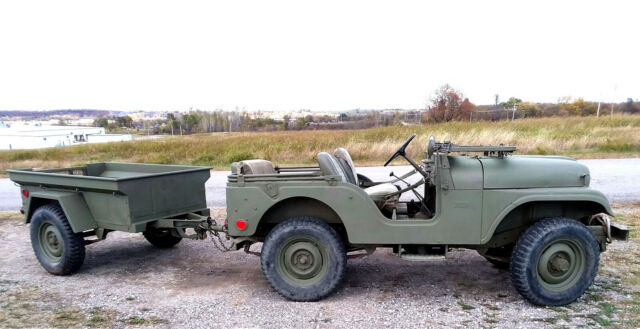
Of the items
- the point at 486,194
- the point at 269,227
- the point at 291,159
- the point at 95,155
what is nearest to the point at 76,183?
the point at 269,227

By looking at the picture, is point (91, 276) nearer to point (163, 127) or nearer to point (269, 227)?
point (269, 227)

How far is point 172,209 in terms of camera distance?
5.19 meters

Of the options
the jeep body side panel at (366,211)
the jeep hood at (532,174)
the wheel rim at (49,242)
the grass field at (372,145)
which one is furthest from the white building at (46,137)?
the jeep hood at (532,174)

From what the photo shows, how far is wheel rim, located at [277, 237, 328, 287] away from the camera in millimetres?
4227

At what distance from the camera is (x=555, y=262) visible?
3.98 metres

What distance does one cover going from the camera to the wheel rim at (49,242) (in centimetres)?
518

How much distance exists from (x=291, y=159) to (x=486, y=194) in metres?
12.7

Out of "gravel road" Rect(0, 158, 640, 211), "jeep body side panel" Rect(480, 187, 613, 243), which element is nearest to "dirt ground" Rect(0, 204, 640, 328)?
"jeep body side panel" Rect(480, 187, 613, 243)

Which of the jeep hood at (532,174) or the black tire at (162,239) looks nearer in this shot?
the jeep hood at (532,174)

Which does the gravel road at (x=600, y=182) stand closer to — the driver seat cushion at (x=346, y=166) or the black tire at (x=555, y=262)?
the driver seat cushion at (x=346, y=166)

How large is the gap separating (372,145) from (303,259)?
41.8ft

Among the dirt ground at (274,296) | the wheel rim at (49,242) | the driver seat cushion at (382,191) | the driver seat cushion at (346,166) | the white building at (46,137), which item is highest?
the driver seat cushion at (346,166)

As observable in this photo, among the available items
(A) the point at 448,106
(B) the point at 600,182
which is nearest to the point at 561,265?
(B) the point at 600,182

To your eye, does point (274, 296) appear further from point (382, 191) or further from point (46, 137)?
point (46, 137)
